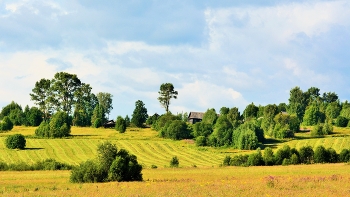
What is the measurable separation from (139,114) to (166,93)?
1919 centimetres

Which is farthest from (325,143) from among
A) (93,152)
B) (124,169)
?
(124,169)

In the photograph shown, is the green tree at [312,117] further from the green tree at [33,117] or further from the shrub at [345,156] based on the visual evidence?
the green tree at [33,117]

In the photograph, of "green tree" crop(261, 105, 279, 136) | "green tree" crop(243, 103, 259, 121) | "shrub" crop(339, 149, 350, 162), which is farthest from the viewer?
"green tree" crop(243, 103, 259, 121)

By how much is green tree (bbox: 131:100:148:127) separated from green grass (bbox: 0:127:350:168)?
1188 inches

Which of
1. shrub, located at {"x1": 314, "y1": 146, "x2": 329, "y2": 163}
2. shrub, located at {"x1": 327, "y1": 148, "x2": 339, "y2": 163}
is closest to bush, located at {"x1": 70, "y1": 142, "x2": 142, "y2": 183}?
shrub, located at {"x1": 314, "y1": 146, "x2": 329, "y2": 163}

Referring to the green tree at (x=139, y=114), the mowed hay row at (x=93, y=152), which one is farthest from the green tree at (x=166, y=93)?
the mowed hay row at (x=93, y=152)

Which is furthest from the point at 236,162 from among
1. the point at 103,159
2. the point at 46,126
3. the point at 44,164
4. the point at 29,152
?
the point at 46,126

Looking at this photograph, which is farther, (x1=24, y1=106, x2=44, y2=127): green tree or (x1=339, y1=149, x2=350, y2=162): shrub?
(x1=24, y1=106, x2=44, y2=127): green tree

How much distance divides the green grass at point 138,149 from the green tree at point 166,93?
4802cm

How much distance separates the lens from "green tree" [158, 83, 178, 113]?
17546 centimetres

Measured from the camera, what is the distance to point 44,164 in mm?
69250

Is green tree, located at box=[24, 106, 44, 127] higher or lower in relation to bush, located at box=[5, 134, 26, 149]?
higher

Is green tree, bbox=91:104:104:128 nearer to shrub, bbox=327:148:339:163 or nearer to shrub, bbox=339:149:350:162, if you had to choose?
shrub, bbox=327:148:339:163

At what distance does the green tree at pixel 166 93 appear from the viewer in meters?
175
